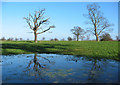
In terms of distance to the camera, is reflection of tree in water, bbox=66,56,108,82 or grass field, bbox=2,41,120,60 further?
grass field, bbox=2,41,120,60

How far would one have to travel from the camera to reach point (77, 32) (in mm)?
72750

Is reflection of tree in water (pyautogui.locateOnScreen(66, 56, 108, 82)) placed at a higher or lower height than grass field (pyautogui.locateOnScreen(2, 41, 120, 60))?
lower

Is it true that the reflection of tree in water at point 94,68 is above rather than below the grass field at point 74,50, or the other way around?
below

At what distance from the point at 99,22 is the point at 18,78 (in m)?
45.3

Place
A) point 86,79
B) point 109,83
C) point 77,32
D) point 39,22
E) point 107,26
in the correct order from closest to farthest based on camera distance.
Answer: point 109,83, point 86,79, point 39,22, point 107,26, point 77,32

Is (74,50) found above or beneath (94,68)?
above

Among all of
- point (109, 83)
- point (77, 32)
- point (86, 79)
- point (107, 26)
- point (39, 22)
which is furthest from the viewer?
point (77, 32)

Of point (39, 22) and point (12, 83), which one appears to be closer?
point (12, 83)

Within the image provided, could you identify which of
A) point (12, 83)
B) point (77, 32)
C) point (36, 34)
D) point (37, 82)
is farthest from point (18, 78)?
point (77, 32)

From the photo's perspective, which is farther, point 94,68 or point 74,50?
point 74,50

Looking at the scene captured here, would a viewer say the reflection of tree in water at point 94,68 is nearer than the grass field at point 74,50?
Yes

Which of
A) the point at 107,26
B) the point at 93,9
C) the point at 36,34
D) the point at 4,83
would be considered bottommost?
the point at 4,83

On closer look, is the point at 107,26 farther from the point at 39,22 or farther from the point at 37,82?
the point at 37,82

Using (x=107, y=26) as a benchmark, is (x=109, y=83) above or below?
below
